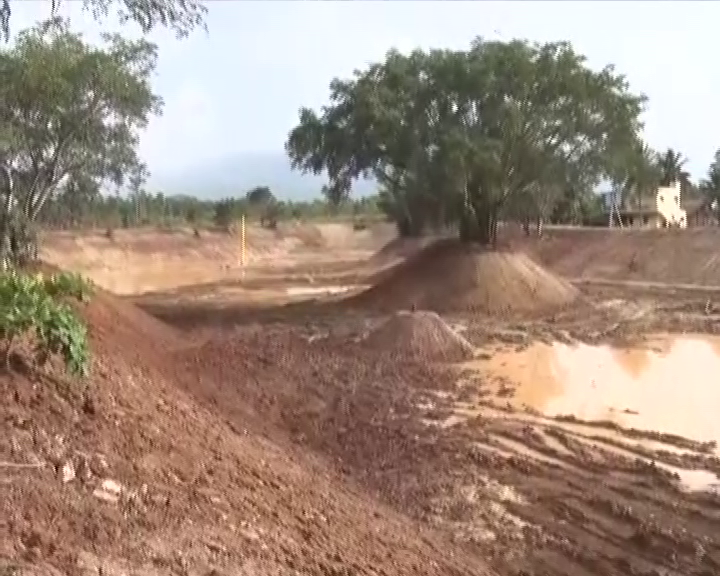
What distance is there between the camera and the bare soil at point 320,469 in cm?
623

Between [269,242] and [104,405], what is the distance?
57715 millimetres

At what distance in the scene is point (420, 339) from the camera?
2075 cm

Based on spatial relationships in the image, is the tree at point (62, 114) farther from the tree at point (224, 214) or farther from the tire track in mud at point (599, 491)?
the tree at point (224, 214)

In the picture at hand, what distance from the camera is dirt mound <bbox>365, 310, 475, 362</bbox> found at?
2045cm

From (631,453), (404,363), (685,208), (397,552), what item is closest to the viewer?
(397,552)

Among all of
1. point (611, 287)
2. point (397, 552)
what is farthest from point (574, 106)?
point (397, 552)

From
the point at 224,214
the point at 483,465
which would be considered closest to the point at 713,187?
the point at 224,214

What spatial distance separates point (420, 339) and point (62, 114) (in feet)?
35.2

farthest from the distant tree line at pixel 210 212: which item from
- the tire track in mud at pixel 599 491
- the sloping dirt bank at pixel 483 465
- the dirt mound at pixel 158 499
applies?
the dirt mound at pixel 158 499

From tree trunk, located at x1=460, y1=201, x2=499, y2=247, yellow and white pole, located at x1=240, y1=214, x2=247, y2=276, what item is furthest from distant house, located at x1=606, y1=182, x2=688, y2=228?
tree trunk, located at x1=460, y1=201, x2=499, y2=247

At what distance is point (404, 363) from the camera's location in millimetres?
19516

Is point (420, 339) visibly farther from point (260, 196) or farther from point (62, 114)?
point (260, 196)

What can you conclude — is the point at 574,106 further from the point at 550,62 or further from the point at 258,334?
the point at 258,334

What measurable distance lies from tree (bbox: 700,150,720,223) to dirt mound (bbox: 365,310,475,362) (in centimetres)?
3608
